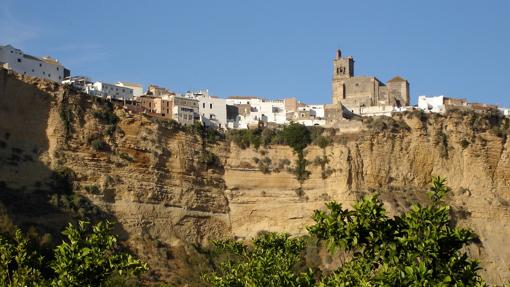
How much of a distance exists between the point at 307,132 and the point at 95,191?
13631 mm

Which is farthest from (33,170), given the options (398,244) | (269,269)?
(398,244)

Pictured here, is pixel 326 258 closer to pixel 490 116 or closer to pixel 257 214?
pixel 257 214

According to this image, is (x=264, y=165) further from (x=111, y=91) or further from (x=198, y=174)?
(x=111, y=91)

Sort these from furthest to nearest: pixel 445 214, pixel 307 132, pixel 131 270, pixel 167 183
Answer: pixel 307 132
pixel 167 183
pixel 131 270
pixel 445 214

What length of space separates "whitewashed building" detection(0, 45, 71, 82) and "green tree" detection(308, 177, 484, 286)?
36338mm

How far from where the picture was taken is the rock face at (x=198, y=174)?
41.7m

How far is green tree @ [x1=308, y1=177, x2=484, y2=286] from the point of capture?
13.4m

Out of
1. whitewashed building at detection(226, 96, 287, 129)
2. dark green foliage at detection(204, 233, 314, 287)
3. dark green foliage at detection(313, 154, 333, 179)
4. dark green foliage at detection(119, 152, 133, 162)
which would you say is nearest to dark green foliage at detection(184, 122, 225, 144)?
dark green foliage at detection(119, 152, 133, 162)

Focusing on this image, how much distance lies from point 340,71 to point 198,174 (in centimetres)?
1832

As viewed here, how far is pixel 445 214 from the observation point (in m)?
13.8

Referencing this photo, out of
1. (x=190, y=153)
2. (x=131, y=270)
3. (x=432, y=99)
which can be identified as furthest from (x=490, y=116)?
(x=131, y=270)

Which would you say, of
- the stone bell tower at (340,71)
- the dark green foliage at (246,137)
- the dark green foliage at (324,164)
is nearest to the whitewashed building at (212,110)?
the dark green foliage at (246,137)

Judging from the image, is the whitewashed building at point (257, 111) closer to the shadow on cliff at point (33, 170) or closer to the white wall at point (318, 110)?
the white wall at point (318, 110)

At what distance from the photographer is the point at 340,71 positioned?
6231cm
